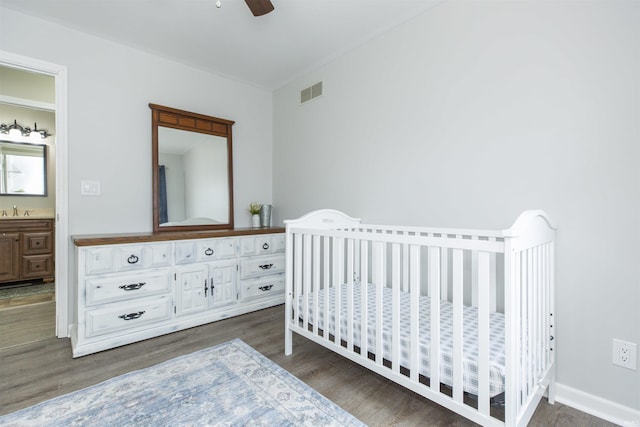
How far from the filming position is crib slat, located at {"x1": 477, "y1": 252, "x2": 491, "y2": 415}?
1091 millimetres

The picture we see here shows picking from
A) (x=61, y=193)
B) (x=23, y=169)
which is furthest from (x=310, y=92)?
(x=23, y=169)

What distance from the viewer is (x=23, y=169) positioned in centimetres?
411

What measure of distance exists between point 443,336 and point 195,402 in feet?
4.15

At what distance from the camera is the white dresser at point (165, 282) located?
6.80 feet

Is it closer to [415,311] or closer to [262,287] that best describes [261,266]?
[262,287]

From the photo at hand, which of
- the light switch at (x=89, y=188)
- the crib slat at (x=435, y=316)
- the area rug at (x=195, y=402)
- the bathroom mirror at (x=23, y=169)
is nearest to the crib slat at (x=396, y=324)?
the crib slat at (x=435, y=316)

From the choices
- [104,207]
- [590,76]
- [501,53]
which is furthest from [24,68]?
[590,76]

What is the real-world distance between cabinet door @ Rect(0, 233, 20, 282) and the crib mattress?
13.6 ft

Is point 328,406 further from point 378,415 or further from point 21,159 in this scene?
point 21,159

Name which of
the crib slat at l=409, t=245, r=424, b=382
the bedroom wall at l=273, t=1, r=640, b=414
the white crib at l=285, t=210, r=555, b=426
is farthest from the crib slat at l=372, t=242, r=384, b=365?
the bedroom wall at l=273, t=1, r=640, b=414

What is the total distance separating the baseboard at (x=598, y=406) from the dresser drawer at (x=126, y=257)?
2.67 meters

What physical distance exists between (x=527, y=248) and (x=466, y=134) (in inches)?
38.6

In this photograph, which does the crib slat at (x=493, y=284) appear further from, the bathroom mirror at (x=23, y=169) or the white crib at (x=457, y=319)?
the bathroom mirror at (x=23, y=169)

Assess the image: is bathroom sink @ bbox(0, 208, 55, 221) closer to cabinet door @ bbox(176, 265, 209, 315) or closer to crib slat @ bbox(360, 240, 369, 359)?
cabinet door @ bbox(176, 265, 209, 315)
